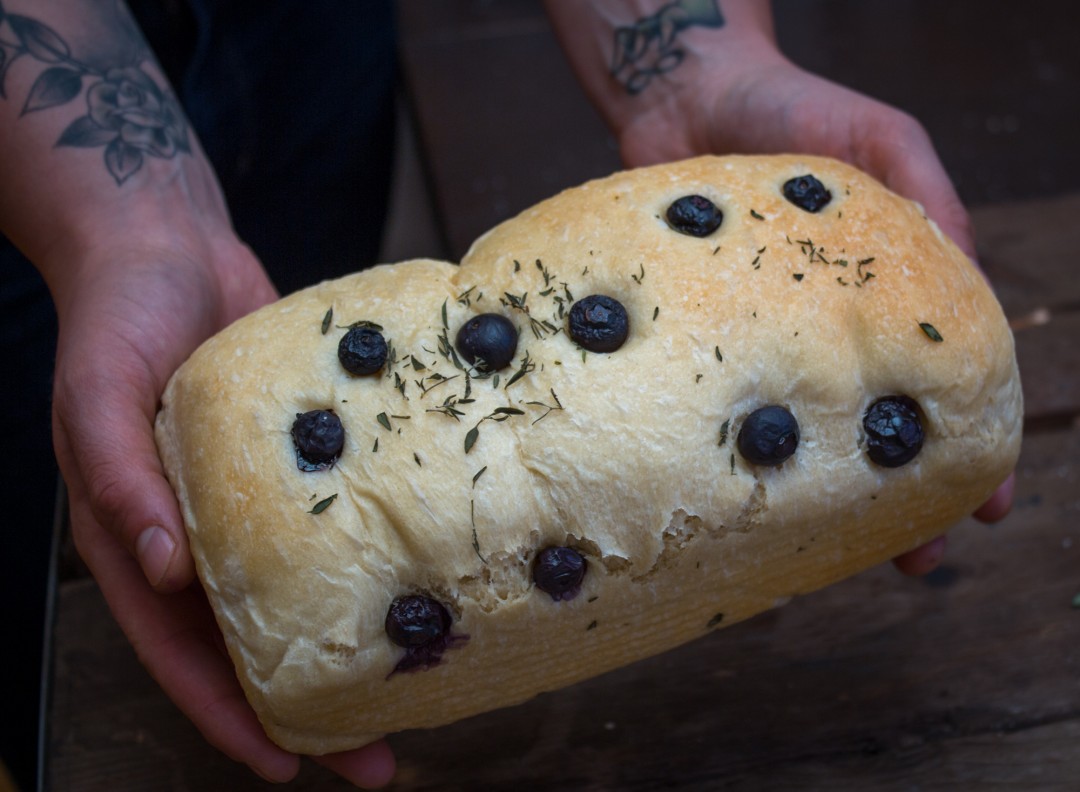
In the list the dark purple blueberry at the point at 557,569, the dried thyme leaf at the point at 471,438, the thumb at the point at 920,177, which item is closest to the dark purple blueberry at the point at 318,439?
the dried thyme leaf at the point at 471,438

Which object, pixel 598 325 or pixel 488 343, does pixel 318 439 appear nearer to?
pixel 488 343

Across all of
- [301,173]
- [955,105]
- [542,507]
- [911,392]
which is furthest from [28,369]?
[955,105]

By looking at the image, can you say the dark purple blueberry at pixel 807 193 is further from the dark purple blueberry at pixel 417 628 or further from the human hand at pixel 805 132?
the dark purple blueberry at pixel 417 628

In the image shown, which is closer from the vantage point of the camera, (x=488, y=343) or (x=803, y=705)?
(x=488, y=343)

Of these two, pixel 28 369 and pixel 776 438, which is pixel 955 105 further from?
pixel 28 369

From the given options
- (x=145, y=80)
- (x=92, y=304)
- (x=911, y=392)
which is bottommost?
(x=911, y=392)

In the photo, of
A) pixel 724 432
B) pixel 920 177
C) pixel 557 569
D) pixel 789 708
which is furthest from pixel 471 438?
pixel 920 177
